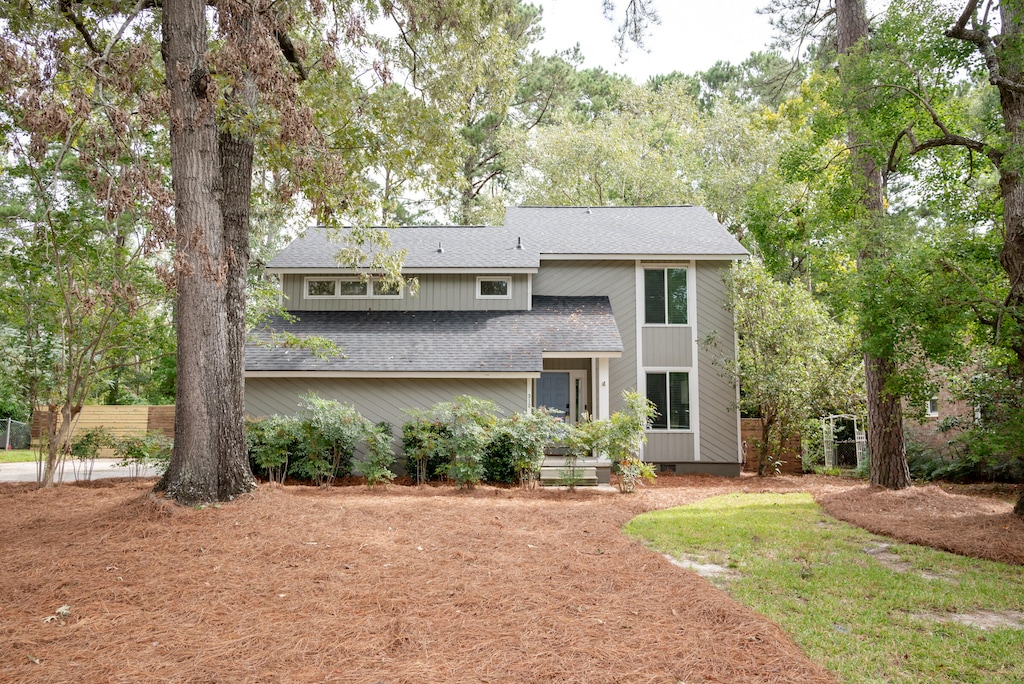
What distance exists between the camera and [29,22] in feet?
24.9

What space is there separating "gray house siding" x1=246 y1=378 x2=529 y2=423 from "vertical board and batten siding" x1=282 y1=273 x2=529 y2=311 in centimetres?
274

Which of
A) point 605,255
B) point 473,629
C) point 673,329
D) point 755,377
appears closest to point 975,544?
point 473,629

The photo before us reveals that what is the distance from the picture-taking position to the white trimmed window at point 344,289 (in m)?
15.8

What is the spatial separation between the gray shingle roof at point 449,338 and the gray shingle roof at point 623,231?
151 cm

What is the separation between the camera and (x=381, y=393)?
44.4 feet

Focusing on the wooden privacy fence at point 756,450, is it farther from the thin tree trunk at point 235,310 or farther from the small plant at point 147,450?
the small plant at point 147,450

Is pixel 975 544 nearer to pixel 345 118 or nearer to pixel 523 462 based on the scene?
pixel 523 462

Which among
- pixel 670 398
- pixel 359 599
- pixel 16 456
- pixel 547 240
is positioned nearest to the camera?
pixel 359 599

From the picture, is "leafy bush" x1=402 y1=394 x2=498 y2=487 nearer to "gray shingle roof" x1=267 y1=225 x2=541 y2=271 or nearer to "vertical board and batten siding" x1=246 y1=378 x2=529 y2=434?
"vertical board and batten siding" x1=246 y1=378 x2=529 y2=434

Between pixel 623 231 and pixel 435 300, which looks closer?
pixel 435 300

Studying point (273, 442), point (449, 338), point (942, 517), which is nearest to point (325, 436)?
point (273, 442)

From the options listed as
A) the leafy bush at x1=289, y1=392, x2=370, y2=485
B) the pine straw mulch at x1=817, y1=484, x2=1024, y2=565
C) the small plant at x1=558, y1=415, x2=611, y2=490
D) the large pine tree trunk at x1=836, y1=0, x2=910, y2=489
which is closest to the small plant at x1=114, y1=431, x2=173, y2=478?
the leafy bush at x1=289, y1=392, x2=370, y2=485

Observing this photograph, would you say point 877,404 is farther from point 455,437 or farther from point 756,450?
point 455,437

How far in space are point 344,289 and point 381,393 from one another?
11.8 ft
